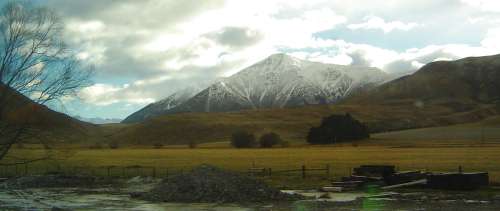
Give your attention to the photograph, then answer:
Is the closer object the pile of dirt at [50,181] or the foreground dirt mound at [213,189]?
the foreground dirt mound at [213,189]

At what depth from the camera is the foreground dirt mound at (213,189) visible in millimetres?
38938

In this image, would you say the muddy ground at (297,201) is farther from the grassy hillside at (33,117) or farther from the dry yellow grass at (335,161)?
the dry yellow grass at (335,161)

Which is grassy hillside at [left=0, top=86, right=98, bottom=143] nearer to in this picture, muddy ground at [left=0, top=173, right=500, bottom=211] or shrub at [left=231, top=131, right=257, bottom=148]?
muddy ground at [left=0, top=173, right=500, bottom=211]

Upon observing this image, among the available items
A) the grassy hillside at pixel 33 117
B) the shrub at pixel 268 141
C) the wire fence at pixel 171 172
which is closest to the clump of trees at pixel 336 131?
the shrub at pixel 268 141

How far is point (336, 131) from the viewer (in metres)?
176

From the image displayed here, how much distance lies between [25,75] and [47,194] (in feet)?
31.0

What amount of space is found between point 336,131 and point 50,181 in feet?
420

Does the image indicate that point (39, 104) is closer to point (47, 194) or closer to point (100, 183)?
point (47, 194)

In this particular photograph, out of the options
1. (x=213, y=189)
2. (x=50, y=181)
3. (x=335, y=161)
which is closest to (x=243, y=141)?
(x=335, y=161)

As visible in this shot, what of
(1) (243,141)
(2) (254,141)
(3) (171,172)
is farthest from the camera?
(2) (254,141)

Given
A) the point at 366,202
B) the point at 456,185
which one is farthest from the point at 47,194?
the point at 456,185

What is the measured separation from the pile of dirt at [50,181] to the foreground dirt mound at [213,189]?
49.0 ft

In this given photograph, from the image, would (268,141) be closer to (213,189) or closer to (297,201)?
Answer: (213,189)

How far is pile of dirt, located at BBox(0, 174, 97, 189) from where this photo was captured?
5272 cm
